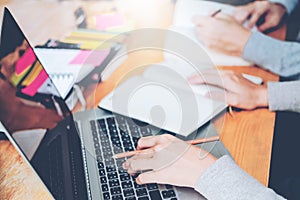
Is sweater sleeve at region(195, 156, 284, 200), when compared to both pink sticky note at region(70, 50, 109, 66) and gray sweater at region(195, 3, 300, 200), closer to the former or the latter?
gray sweater at region(195, 3, 300, 200)

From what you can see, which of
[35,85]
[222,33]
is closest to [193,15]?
[222,33]

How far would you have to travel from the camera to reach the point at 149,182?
0.75m

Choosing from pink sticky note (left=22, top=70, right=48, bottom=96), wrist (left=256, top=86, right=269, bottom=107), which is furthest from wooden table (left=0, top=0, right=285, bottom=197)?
pink sticky note (left=22, top=70, right=48, bottom=96)

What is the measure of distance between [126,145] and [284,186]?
A: 0.41 metres

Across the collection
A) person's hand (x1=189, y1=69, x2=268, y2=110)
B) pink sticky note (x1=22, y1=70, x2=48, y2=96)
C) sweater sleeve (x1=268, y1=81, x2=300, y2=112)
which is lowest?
sweater sleeve (x1=268, y1=81, x2=300, y2=112)

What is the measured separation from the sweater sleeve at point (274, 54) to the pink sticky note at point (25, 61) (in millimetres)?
550

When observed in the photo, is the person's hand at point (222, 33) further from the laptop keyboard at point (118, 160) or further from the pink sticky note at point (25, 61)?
the pink sticky note at point (25, 61)

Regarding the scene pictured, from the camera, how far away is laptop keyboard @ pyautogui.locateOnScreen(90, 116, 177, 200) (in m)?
0.74

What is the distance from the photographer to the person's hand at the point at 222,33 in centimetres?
107

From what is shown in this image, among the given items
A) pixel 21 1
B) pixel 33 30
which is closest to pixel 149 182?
pixel 33 30

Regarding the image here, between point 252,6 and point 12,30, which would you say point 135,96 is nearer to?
point 12,30

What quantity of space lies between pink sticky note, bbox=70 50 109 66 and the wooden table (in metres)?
0.05

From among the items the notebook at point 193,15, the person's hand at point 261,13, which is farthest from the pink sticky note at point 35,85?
the person's hand at point 261,13

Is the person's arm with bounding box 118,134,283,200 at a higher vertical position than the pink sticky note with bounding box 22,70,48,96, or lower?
lower
